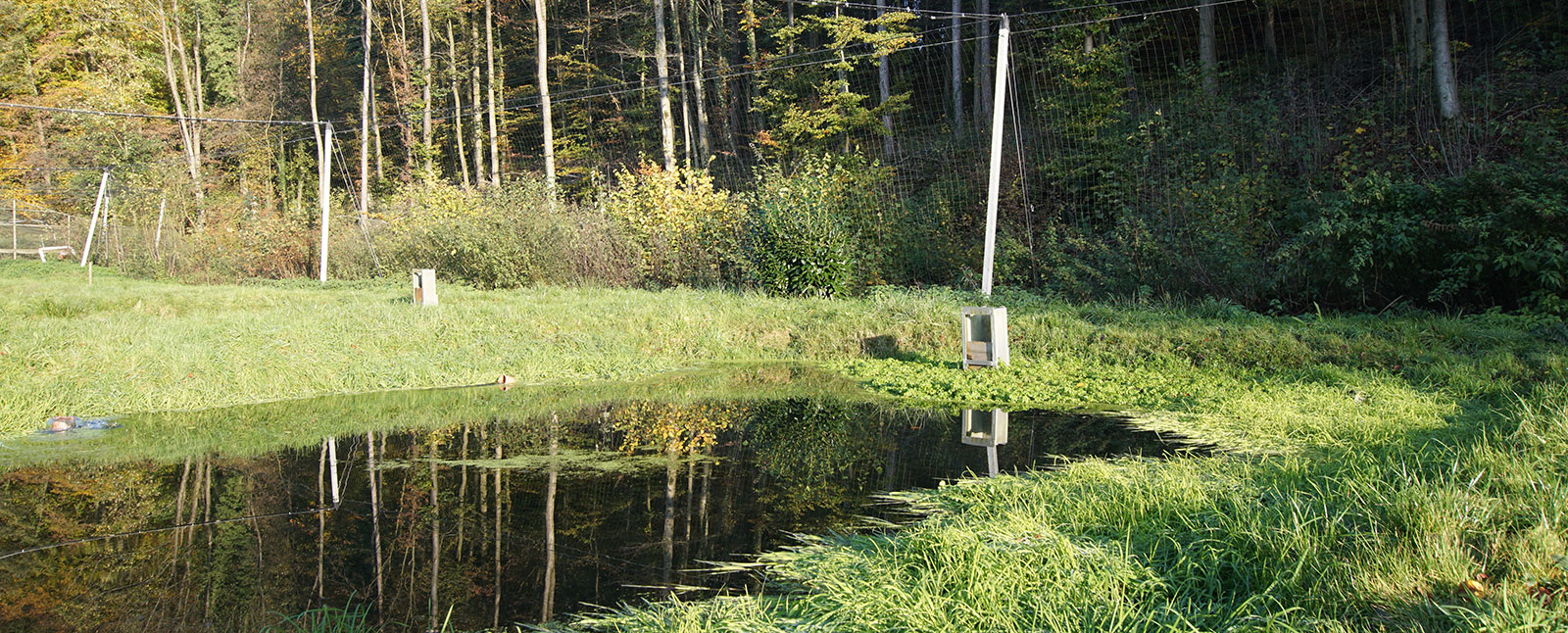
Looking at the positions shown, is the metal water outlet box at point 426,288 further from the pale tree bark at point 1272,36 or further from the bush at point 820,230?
the pale tree bark at point 1272,36

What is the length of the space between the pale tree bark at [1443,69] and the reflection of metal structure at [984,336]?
7.83m

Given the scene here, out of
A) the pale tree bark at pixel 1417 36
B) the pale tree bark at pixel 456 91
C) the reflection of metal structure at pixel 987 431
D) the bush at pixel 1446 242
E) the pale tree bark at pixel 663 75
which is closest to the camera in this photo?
the reflection of metal structure at pixel 987 431

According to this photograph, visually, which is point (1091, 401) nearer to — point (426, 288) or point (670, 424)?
point (670, 424)

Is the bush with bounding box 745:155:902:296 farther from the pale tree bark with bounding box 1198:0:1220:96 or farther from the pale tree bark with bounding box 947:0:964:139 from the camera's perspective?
the pale tree bark with bounding box 947:0:964:139

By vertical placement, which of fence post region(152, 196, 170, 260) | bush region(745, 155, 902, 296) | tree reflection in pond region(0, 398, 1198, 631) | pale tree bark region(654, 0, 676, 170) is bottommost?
tree reflection in pond region(0, 398, 1198, 631)

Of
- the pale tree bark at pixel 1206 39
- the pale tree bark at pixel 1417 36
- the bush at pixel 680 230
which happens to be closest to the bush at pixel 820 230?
the bush at pixel 680 230

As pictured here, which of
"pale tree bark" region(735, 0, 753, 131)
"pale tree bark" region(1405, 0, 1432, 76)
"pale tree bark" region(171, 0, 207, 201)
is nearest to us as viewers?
"pale tree bark" region(1405, 0, 1432, 76)

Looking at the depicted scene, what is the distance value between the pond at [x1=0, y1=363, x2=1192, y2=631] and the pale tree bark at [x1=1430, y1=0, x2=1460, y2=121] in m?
8.93

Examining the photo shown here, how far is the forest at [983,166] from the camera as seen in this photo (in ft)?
33.4

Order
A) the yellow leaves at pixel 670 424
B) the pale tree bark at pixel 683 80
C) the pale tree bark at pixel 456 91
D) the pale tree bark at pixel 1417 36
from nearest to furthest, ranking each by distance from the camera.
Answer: the yellow leaves at pixel 670 424 → the pale tree bark at pixel 1417 36 → the pale tree bark at pixel 683 80 → the pale tree bark at pixel 456 91

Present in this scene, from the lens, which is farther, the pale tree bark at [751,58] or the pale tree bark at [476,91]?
the pale tree bark at [476,91]

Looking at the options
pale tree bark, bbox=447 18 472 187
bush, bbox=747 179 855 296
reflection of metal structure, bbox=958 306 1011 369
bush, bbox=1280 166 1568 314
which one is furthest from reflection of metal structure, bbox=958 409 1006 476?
pale tree bark, bbox=447 18 472 187

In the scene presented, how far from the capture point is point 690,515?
16.3 ft

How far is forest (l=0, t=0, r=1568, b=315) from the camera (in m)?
10.2
